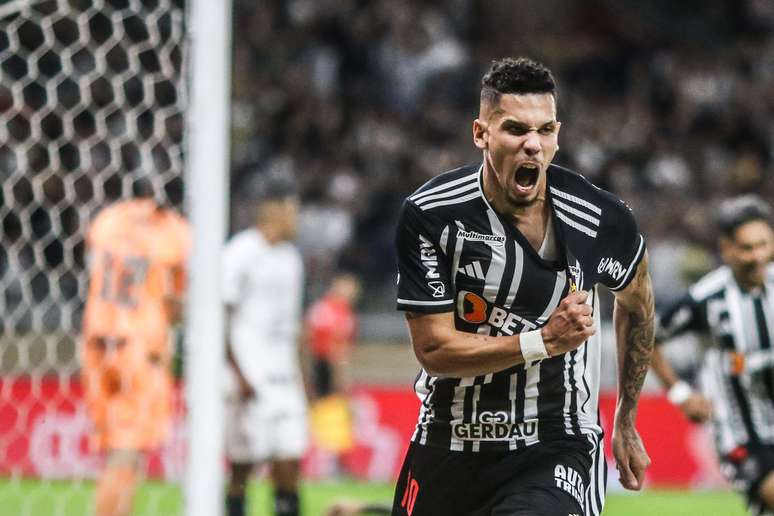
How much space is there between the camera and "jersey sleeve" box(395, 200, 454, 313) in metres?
3.72

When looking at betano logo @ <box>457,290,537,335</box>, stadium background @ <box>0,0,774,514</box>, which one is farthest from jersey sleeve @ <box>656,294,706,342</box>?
stadium background @ <box>0,0,774,514</box>

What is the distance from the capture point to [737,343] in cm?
633

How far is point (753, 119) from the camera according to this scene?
15.5 metres

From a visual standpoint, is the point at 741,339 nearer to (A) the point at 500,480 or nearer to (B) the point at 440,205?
(A) the point at 500,480

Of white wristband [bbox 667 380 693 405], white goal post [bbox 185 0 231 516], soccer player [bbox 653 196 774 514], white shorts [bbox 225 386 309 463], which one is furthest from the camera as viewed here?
white shorts [bbox 225 386 309 463]

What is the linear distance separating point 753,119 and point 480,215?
1253cm

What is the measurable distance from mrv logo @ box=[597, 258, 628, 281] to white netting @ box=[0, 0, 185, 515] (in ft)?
6.75

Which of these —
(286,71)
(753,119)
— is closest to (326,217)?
(286,71)

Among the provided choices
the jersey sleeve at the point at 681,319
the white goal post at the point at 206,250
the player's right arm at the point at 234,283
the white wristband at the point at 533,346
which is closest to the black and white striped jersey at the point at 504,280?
the white wristband at the point at 533,346

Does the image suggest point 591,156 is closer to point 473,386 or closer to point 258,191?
point 258,191

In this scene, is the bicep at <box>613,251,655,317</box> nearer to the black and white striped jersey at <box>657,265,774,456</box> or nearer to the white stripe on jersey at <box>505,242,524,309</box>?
the white stripe on jersey at <box>505,242,524,309</box>

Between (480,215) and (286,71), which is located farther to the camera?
(286,71)

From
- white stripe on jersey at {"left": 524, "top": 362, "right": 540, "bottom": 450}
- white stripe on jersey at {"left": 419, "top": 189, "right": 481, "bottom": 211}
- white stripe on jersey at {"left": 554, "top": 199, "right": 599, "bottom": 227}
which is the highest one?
white stripe on jersey at {"left": 419, "top": 189, "right": 481, "bottom": 211}

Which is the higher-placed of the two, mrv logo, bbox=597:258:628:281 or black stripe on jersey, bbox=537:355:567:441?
mrv logo, bbox=597:258:628:281
